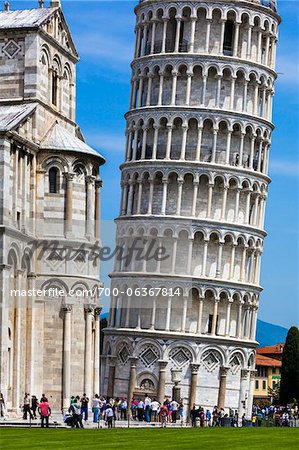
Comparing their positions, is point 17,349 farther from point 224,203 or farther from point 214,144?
point 214,144

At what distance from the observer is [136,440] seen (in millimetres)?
42812

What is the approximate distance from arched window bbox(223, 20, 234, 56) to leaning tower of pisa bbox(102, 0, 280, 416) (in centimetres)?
10

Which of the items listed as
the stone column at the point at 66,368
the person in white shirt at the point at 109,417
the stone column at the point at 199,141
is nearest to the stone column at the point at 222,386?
the stone column at the point at 199,141

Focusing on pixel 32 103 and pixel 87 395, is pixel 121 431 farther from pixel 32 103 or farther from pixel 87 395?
pixel 32 103

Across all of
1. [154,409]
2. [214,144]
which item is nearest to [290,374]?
[214,144]

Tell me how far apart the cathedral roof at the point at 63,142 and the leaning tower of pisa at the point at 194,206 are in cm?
3095

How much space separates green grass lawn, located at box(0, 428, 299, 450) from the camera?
39.1 metres

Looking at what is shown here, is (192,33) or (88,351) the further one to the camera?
(192,33)

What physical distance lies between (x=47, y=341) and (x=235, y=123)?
3860 cm

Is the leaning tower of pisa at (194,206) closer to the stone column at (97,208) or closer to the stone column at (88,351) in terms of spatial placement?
the stone column at (97,208)

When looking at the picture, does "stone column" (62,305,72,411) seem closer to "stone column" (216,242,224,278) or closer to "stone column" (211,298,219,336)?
"stone column" (211,298,219,336)

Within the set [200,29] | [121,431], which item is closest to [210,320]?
[200,29]

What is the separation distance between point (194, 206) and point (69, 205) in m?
33.6

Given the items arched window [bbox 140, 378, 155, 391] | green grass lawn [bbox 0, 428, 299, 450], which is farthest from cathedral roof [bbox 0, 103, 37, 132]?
arched window [bbox 140, 378, 155, 391]
